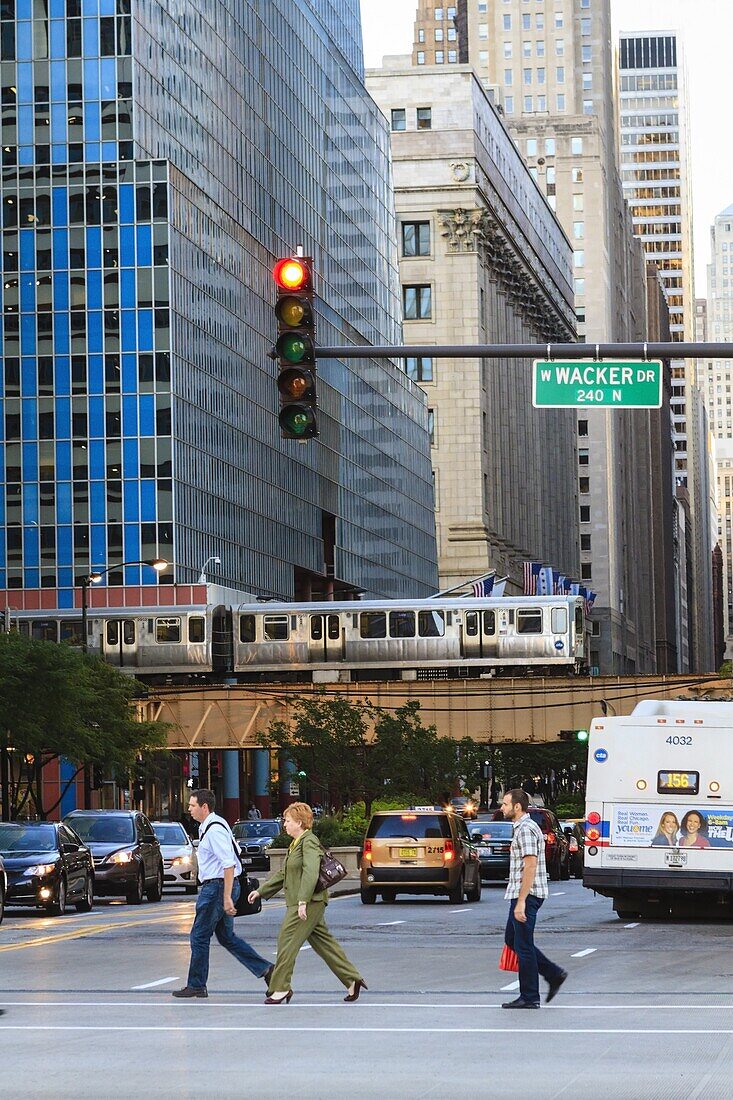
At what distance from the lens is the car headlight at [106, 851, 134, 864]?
35812mm

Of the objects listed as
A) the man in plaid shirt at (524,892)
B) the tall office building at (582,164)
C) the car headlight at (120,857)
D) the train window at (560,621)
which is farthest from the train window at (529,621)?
the tall office building at (582,164)

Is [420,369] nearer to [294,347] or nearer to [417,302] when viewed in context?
[417,302]

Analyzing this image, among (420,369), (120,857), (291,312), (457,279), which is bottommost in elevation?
(120,857)

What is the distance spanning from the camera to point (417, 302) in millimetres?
148875

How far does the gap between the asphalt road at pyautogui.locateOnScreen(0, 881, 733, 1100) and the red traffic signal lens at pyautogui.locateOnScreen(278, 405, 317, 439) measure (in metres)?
4.89

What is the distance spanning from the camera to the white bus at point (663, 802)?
28.0m

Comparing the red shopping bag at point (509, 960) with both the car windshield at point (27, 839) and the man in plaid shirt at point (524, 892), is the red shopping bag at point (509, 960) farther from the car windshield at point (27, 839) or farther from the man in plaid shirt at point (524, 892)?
the car windshield at point (27, 839)

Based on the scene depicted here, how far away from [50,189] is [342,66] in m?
38.0

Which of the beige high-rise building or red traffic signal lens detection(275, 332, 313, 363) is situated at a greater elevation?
the beige high-rise building

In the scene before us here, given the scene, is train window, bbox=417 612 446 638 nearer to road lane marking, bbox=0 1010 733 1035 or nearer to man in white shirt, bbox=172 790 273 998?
man in white shirt, bbox=172 790 273 998

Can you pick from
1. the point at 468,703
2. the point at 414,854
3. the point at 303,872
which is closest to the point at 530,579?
the point at 468,703

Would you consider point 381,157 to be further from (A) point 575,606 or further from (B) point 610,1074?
(B) point 610,1074

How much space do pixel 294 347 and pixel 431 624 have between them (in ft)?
190

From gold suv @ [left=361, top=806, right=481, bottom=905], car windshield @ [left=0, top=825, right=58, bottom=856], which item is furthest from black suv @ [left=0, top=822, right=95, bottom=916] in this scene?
gold suv @ [left=361, top=806, right=481, bottom=905]
